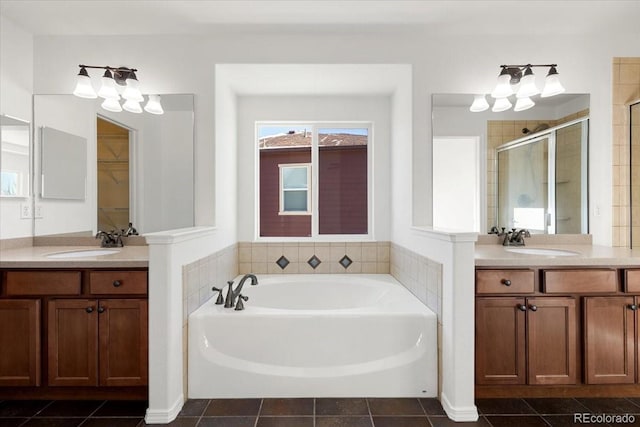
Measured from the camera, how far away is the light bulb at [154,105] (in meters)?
2.63

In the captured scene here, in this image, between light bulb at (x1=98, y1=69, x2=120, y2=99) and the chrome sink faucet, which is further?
the chrome sink faucet

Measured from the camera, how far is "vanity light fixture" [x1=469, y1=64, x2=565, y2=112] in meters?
2.52

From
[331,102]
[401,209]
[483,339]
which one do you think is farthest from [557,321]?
[331,102]

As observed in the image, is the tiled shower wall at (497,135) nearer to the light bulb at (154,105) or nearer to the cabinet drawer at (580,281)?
the cabinet drawer at (580,281)

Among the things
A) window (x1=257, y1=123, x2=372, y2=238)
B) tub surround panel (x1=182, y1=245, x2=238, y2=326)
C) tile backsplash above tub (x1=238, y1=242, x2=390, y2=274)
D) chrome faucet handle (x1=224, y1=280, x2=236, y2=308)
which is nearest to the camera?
tub surround panel (x1=182, y1=245, x2=238, y2=326)

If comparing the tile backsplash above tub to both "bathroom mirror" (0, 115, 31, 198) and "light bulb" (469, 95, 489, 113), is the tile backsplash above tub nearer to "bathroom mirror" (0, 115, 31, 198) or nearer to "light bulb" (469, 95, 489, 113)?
"light bulb" (469, 95, 489, 113)

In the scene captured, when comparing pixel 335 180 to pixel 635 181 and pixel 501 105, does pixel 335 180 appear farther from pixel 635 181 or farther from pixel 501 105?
pixel 635 181

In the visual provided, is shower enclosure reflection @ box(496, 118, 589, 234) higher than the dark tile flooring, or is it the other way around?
shower enclosure reflection @ box(496, 118, 589, 234)

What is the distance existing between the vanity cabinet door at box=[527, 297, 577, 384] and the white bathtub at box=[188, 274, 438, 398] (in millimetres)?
537

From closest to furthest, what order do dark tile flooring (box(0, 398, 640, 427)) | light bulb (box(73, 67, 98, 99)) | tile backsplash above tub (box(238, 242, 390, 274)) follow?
dark tile flooring (box(0, 398, 640, 427)), light bulb (box(73, 67, 98, 99)), tile backsplash above tub (box(238, 242, 390, 274))

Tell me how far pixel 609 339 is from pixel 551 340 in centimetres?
33

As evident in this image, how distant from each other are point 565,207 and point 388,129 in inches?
61.2

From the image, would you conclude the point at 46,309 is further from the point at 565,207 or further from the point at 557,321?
the point at 565,207

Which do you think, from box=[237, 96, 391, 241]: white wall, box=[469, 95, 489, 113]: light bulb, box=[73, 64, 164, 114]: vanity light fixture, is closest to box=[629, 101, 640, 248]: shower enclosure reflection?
box=[469, 95, 489, 113]: light bulb
